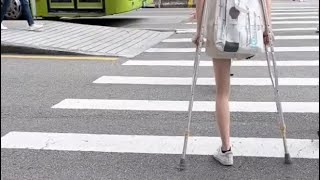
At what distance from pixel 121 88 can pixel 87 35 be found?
14.6 feet

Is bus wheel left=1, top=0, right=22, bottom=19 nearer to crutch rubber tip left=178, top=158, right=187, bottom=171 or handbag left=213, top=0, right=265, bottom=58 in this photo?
crutch rubber tip left=178, top=158, right=187, bottom=171

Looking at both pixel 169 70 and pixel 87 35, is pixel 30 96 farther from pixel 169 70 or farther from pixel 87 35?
pixel 87 35

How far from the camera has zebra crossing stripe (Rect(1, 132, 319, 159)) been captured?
174 inches

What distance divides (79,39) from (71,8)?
3402 mm

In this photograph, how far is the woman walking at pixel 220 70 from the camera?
3.66 metres

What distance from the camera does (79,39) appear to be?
10500 mm

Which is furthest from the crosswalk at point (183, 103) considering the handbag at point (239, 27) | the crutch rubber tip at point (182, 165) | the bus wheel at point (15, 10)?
the bus wheel at point (15, 10)

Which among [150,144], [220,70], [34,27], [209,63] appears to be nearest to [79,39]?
[34,27]

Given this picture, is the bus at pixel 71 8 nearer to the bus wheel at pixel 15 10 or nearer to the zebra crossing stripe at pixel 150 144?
the bus wheel at pixel 15 10

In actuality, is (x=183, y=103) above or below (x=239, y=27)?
below

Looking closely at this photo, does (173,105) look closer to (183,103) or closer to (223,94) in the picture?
(183,103)

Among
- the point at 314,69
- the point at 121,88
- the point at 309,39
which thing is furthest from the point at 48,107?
the point at 309,39

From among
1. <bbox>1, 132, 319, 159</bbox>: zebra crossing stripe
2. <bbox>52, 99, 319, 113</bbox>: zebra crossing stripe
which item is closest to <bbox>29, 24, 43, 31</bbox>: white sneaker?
<bbox>52, 99, 319, 113</bbox>: zebra crossing stripe

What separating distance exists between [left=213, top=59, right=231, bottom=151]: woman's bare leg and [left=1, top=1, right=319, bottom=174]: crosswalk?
395 mm
